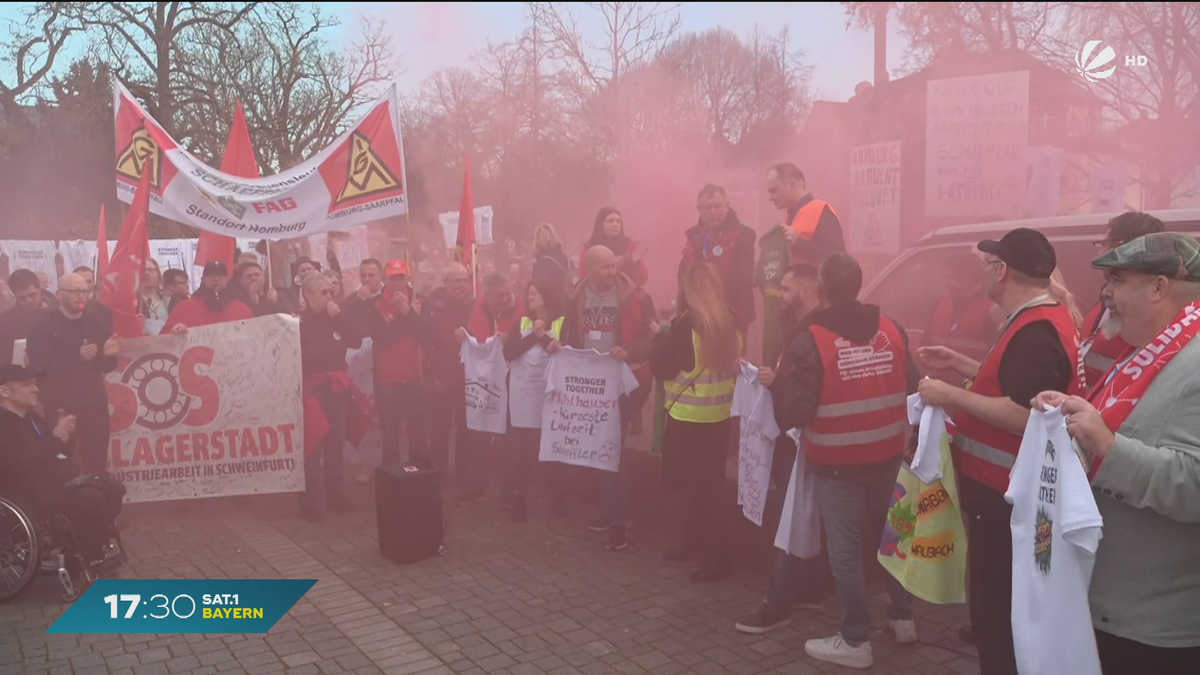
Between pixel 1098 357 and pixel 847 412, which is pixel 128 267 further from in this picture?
pixel 1098 357

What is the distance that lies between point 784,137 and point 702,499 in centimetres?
879

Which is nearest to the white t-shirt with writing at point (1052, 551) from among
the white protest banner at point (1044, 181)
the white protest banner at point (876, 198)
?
the white protest banner at point (1044, 181)

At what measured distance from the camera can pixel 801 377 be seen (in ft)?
13.2

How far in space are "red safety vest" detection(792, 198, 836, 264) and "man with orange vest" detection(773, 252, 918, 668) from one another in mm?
1611

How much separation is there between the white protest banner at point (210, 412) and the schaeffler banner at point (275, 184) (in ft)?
2.70

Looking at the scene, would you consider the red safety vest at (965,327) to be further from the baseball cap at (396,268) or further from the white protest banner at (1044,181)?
the baseball cap at (396,268)

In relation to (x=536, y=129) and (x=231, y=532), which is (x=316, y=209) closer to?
(x=231, y=532)

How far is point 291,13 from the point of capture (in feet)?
29.5

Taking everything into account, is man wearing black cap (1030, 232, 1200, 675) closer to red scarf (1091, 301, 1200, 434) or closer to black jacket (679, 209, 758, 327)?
red scarf (1091, 301, 1200, 434)

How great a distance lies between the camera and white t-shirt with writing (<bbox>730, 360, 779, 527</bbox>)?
4801 millimetres

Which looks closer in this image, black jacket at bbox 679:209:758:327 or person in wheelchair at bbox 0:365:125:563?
person in wheelchair at bbox 0:365:125:563

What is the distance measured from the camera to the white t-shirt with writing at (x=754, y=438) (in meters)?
4.80

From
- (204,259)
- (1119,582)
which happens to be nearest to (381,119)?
(204,259)

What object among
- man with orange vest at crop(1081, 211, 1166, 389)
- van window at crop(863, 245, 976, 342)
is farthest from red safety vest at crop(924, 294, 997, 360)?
man with orange vest at crop(1081, 211, 1166, 389)
